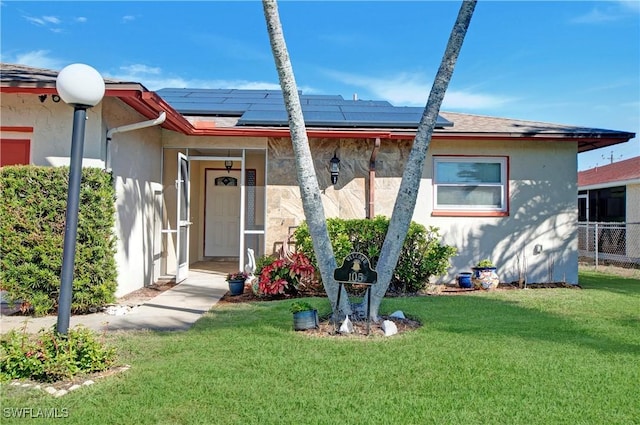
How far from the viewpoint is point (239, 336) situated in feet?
17.3

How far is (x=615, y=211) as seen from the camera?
59.1 ft

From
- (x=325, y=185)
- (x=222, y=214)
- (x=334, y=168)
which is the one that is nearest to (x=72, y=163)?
(x=334, y=168)

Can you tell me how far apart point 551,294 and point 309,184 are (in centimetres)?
547

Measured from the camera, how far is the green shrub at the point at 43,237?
625 cm

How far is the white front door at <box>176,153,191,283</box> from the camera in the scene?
9570 millimetres

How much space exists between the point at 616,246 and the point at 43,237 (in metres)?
17.4

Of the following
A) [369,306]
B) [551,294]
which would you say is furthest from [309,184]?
[551,294]

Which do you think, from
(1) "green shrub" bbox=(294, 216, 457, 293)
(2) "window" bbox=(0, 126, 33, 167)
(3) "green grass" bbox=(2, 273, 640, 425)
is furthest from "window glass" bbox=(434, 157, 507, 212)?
(2) "window" bbox=(0, 126, 33, 167)

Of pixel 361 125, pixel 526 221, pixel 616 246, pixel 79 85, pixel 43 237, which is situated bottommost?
pixel 616 246

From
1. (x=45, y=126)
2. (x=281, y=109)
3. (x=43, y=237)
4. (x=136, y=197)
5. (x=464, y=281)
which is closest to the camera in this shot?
(x=43, y=237)

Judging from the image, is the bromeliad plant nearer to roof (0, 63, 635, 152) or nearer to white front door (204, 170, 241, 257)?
roof (0, 63, 635, 152)

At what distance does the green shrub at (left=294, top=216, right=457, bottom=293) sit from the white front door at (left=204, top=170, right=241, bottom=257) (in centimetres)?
525

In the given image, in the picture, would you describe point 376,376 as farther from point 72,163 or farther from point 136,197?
point 136,197

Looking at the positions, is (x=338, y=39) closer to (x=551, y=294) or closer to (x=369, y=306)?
(x=551, y=294)
